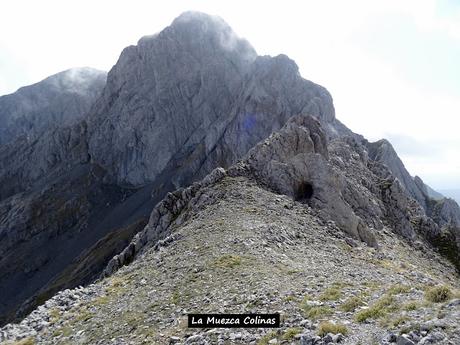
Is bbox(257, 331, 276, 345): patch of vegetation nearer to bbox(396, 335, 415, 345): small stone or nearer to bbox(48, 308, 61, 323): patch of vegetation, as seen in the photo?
bbox(396, 335, 415, 345): small stone

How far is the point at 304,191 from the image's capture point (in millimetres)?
50375

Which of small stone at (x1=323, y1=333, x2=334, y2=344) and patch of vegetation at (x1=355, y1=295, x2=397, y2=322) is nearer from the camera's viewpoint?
small stone at (x1=323, y1=333, x2=334, y2=344)

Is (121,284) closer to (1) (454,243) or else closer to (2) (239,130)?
(1) (454,243)

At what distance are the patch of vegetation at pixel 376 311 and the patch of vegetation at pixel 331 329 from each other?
1.16 meters

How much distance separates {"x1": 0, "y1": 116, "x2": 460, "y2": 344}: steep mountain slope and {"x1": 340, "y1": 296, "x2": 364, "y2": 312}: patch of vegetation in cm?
Result: 7

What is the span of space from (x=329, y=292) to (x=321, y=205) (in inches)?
1082

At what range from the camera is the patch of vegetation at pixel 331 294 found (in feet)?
62.7

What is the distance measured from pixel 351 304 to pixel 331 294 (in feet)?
7.36

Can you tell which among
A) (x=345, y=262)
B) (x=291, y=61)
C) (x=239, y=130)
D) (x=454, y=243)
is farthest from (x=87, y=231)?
(x=345, y=262)

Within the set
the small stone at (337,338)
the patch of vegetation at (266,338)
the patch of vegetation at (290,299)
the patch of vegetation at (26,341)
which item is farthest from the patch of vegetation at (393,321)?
the patch of vegetation at (26,341)

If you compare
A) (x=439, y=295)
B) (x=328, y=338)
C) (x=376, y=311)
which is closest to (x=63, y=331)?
(x=328, y=338)

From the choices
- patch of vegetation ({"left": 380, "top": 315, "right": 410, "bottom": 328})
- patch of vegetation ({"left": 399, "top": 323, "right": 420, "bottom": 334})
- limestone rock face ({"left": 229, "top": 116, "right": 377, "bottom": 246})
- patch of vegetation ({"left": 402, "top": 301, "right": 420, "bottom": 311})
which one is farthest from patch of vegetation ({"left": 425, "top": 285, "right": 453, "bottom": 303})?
limestone rock face ({"left": 229, "top": 116, "right": 377, "bottom": 246})

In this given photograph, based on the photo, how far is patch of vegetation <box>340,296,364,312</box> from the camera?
56.6 feet

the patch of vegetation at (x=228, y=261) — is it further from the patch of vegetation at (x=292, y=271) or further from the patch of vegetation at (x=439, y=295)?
the patch of vegetation at (x=439, y=295)
